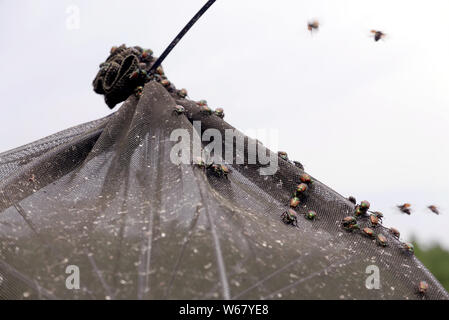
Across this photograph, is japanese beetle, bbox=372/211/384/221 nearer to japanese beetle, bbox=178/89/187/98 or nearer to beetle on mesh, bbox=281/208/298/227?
beetle on mesh, bbox=281/208/298/227

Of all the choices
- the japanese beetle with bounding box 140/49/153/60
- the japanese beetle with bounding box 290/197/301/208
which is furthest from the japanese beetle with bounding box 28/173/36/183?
the japanese beetle with bounding box 290/197/301/208

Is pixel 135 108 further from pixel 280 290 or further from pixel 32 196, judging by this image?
pixel 280 290

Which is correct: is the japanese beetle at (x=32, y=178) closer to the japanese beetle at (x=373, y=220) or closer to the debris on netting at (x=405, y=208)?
the japanese beetle at (x=373, y=220)

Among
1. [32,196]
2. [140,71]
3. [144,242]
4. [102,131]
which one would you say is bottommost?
[144,242]

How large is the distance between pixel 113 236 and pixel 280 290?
0.61 metres

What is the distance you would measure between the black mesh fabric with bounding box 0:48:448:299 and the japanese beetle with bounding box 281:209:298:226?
1.2 inches

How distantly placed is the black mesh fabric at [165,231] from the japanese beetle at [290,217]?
0.10 ft

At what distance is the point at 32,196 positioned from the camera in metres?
2.14

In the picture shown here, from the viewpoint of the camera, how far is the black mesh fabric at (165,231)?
63.0 inches

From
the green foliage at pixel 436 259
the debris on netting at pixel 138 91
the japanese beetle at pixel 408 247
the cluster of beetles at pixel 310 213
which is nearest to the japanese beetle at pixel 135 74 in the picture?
the debris on netting at pixel 138 91

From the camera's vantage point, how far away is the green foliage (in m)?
13.2

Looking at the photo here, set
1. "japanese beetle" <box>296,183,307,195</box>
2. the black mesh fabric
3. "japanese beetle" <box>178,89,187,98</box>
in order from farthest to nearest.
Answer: "japanese beetle" <box>178,89,187,98</box>, "japanese beetle" <box>296,183,307,195</box>, the black mesh fabric

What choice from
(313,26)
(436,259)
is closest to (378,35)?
(313,26)
